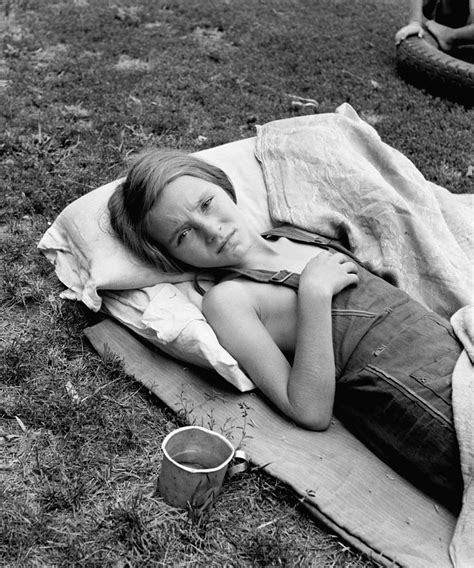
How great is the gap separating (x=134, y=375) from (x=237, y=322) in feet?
1.79

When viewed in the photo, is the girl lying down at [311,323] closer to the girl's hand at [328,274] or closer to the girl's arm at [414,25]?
the girl's hand at [328,274]

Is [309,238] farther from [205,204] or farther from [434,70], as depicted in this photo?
[434,70]

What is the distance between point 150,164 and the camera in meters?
3.13

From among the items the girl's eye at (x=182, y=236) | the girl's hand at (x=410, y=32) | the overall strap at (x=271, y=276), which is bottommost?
the girl's hand at (x=410, y=32)

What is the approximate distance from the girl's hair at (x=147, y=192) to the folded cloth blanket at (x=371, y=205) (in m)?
0.47

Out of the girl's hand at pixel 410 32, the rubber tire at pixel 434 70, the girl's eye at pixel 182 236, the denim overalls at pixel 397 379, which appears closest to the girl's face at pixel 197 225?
the girl's eye at pixel 182 236

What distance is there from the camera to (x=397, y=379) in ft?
8.61

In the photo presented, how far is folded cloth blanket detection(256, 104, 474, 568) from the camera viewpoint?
3350mm

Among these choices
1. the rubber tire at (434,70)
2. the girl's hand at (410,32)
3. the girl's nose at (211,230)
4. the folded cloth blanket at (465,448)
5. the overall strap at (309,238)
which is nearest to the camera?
the folded cloth blanket at (465,448)

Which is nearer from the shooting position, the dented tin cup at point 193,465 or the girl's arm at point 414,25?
the dented tin cup at point 193,465

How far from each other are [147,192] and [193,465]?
1.18 metres

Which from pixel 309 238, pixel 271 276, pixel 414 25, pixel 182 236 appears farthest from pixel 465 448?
pixel 414 25

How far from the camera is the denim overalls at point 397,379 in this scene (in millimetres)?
2518

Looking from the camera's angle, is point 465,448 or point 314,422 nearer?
point 465,448
